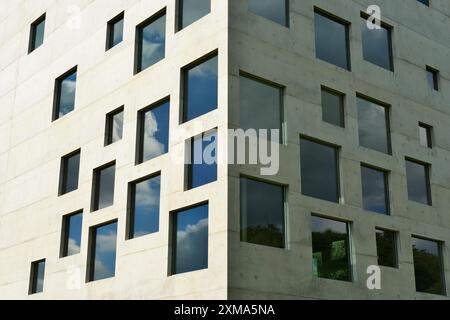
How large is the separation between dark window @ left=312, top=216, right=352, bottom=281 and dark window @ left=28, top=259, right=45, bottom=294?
509 inches

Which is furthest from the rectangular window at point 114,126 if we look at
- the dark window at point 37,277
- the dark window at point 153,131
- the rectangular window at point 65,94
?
the dark window at point 37,277

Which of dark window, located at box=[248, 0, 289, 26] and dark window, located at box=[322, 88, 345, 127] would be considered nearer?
dark window, located at box=[248, 0, 289, 26]

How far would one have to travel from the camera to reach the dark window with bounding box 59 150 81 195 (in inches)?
1112

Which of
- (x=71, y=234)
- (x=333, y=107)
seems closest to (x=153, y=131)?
(x=71, y=234)

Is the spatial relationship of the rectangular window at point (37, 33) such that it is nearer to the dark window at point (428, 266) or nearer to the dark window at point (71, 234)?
the dark window at point (71, 234)

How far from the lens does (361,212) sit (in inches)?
941

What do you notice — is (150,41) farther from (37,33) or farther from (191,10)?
(37,33)

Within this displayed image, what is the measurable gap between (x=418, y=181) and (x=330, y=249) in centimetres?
654

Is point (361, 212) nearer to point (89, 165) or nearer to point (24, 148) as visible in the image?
point (89, 165)

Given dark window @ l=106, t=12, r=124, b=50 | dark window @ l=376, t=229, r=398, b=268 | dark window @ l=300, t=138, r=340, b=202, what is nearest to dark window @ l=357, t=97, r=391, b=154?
dark window @ l=300, t=138, r=340, b=202

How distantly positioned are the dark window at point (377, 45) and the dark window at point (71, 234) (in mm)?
14190

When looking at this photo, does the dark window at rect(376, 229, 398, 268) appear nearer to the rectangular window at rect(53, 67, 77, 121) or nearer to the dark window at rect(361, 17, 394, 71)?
the dark window at rect(361, 17, 394, 71)

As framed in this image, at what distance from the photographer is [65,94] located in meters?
30.7

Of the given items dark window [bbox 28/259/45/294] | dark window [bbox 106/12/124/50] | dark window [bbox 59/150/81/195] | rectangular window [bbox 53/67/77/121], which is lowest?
dark window [bbox 28/259/45/294]
